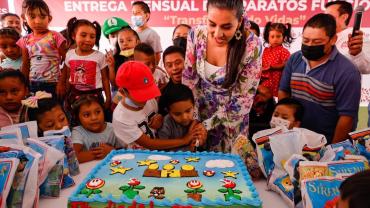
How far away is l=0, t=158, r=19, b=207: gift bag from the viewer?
0.89 m

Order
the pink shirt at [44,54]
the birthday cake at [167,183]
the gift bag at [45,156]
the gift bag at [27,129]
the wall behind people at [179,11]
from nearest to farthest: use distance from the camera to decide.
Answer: the birthday cake at [167,183] < the gift bag at [45,156] < the gift bag at [27,129] < the pink shirt at [44,54] < the wall behind people at [179,11]

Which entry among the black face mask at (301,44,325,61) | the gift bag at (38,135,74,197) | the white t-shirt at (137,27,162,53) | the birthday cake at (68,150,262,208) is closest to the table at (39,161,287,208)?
the gift bag at (38,135,74,197)

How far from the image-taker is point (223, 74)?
1.46 m

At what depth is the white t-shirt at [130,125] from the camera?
147 cm

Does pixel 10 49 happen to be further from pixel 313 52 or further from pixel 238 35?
pixel 313 52

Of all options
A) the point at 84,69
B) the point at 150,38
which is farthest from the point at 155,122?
the point at 150,38

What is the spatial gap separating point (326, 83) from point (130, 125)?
38.1 inches

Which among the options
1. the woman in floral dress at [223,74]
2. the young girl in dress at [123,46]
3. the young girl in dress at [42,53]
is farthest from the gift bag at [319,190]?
the young girl in dress at [42,53]

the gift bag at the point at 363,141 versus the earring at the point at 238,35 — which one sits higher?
the earring at the point at 238,35

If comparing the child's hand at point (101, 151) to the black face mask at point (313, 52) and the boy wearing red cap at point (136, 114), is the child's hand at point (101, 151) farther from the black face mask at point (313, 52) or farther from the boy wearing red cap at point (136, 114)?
the black face mask at point (313, 52)

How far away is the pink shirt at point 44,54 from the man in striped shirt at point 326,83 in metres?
1.74

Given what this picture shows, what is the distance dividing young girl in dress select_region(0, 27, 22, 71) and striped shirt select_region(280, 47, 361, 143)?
6.64ft

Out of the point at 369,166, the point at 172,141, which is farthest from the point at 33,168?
the point at 369,166

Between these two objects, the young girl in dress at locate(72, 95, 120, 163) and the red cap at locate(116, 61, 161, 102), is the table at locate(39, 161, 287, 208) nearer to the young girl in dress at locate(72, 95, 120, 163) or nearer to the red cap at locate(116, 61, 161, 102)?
the young girl in dress at locate(72, 95, 120, 163)
